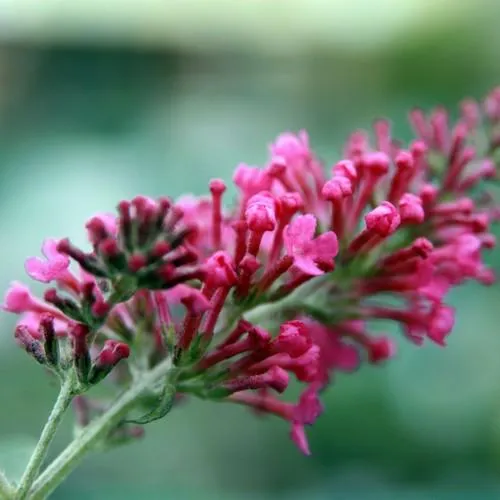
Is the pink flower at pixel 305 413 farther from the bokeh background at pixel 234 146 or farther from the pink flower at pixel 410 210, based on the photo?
the bokeh background at pixel 234 146

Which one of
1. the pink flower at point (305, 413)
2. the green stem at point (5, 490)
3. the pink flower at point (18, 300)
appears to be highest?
the pink flower at point (18, 300)

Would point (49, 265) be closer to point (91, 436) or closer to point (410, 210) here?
point (91, 436)

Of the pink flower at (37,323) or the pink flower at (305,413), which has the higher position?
the pink flower at (37,323)

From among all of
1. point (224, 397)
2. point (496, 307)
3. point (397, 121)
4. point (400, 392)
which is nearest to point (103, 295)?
point (224, 397)

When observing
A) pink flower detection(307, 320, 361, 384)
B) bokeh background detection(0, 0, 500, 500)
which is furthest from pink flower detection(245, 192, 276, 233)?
bokeh background detection(0, 0, 500, 500)

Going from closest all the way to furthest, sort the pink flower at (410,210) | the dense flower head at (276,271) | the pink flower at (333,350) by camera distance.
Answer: the dense flower head at (276,271) → the pink flower at (410,210) → the pink flower at (333,350)

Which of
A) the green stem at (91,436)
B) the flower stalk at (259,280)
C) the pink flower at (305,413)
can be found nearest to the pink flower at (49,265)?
the flower stalk at (259,280)

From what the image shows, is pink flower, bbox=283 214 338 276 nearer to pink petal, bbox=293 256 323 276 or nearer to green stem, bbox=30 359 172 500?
pink petal, bbox=293 256 323 276
